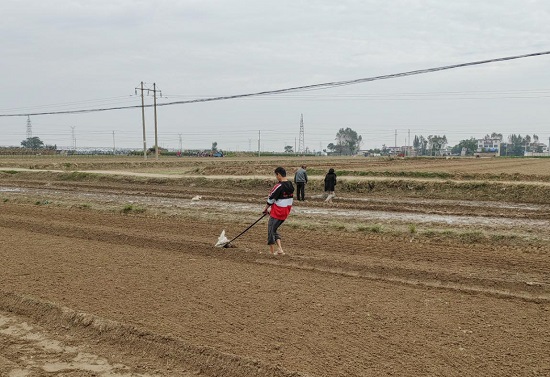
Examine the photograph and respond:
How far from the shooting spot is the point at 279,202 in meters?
10.9

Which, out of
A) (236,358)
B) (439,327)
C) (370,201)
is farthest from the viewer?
(370,201)

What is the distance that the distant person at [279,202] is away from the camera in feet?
35.1

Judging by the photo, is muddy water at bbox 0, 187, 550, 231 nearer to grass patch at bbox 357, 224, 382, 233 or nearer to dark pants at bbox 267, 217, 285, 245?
grass patch at bbox 357, 224, 382, 233

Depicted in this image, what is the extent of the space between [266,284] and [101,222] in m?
9.24

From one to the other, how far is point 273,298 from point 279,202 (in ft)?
10.7

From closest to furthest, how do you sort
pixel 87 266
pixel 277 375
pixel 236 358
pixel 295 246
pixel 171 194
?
pixel 277 375 → pixel 236 358 → pixel 87 266 → pixel 295 246 → pixel 171 194

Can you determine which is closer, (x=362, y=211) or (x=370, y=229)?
(x=370, y=229)

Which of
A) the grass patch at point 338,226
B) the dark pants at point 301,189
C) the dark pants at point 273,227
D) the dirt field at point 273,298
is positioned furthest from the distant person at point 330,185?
the dark pants at point 273,227

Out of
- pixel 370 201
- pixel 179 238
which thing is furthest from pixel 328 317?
pixel 370 201

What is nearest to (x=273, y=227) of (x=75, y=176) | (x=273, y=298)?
(x=273, y=298)

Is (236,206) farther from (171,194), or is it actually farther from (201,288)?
(201,288)

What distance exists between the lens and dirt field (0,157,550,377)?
5.73 meters

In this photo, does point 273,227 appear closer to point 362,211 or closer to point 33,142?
point 362,211

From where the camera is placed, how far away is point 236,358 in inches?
223
